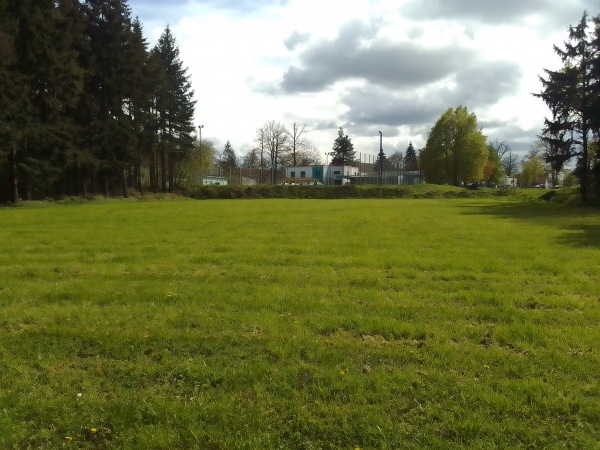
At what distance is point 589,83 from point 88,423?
42951mm

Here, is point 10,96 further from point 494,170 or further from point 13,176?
point 494,170

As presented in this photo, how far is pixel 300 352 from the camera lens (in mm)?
5398

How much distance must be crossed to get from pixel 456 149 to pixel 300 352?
7017 cm

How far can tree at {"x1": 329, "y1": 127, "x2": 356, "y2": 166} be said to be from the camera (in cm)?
12091

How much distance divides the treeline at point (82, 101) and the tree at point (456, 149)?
35610 millimetres

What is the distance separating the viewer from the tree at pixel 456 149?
228 feet

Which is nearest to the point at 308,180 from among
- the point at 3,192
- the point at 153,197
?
the point at 153,197

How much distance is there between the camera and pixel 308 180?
347 ft

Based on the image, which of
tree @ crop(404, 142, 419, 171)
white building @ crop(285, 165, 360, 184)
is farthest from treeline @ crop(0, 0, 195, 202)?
tree @ crop(404, 142, 419, 171)

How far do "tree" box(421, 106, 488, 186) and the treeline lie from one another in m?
35.6

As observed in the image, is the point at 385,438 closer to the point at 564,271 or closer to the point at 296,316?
the point at 296,316

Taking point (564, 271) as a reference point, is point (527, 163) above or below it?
above

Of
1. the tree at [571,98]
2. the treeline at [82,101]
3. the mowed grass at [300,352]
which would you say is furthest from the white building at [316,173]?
the mowed grass at [300,352]

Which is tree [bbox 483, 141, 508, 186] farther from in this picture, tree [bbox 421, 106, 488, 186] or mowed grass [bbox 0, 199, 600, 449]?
mowed grass [bbox 0, 199, 600, 449]
